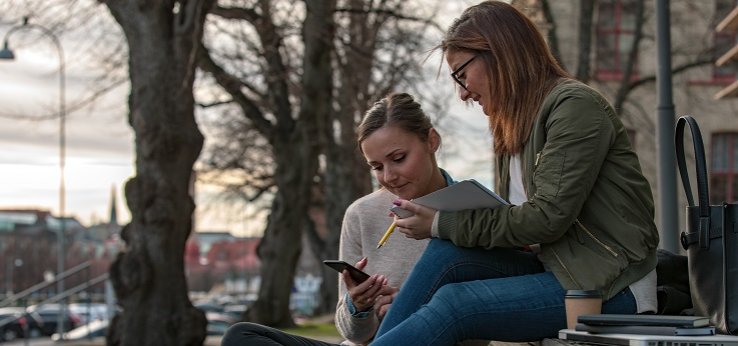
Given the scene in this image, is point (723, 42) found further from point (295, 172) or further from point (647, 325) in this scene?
point (647, 325)

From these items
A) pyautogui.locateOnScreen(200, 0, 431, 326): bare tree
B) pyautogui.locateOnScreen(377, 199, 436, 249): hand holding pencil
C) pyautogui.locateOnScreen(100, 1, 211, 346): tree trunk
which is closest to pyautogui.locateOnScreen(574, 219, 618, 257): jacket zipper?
pyautogui.locateOnScreen(377, 199, 436, 249): hand holding pencil

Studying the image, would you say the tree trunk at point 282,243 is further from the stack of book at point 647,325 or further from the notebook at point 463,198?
the stack of book at point 647,325

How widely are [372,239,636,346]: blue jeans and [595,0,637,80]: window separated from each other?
79.5ft

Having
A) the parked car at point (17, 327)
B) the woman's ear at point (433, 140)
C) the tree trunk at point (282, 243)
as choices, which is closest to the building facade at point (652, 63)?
the tree trunk at point (282, 243)

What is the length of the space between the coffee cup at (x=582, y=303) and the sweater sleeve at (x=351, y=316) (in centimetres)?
99

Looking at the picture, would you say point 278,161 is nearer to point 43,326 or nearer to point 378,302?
point 378,302

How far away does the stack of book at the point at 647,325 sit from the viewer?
336cm

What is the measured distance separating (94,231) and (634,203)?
97.7 m

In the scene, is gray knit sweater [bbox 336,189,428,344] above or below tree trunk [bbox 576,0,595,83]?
below

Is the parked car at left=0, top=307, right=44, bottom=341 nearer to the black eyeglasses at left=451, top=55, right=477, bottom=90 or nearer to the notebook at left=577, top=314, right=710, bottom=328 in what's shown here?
the black eyeglasses at left=451, top=55, right=477, bottom=90

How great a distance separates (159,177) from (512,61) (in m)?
11.1

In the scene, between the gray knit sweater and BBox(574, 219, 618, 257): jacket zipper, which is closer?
BBox(574, 219, 618, 257): jacket zipper

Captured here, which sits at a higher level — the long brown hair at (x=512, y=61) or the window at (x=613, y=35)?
the window at (x=613, y=35)

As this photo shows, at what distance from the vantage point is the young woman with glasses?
3787 millimetres
